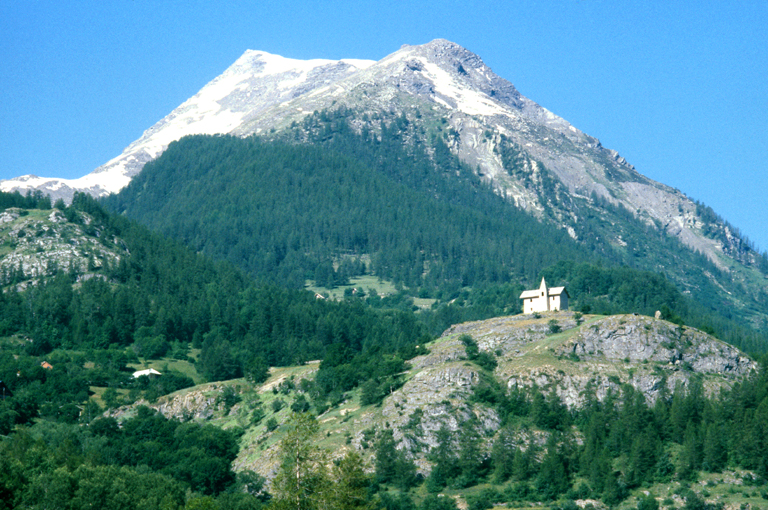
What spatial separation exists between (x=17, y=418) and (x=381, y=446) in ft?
211

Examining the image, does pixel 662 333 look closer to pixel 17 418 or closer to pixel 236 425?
pixel 236 425

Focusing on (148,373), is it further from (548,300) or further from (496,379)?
(548,300)

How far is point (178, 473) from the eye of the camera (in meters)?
141

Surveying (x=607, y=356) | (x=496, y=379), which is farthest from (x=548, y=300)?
(x=496, y=379)

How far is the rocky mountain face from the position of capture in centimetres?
15025

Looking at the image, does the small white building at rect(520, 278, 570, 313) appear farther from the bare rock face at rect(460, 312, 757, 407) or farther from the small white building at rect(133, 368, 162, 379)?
the small white building at rect(133, 368, 162, 379)

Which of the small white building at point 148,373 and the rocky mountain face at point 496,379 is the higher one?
the small white building at point 148,373

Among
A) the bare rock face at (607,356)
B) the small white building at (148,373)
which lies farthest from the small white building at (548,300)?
the small white building at (148,373)

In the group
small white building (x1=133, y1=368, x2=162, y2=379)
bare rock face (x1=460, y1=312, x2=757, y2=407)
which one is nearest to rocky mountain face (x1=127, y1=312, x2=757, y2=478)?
bare rock face (x1=460, y1=312, x2=757, y2=407)

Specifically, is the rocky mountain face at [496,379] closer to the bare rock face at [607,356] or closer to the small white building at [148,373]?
the bare rock face at [607,356]

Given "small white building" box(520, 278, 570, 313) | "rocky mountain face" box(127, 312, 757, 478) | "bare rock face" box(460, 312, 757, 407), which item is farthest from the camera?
"small white building" box(520, 278, 570, 313)

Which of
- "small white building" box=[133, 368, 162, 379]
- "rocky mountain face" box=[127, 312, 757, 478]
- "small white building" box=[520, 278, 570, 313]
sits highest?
"small white building" box=[520, 278, 570, 313]

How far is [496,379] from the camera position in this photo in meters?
159

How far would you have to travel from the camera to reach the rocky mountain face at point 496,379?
150 metres
